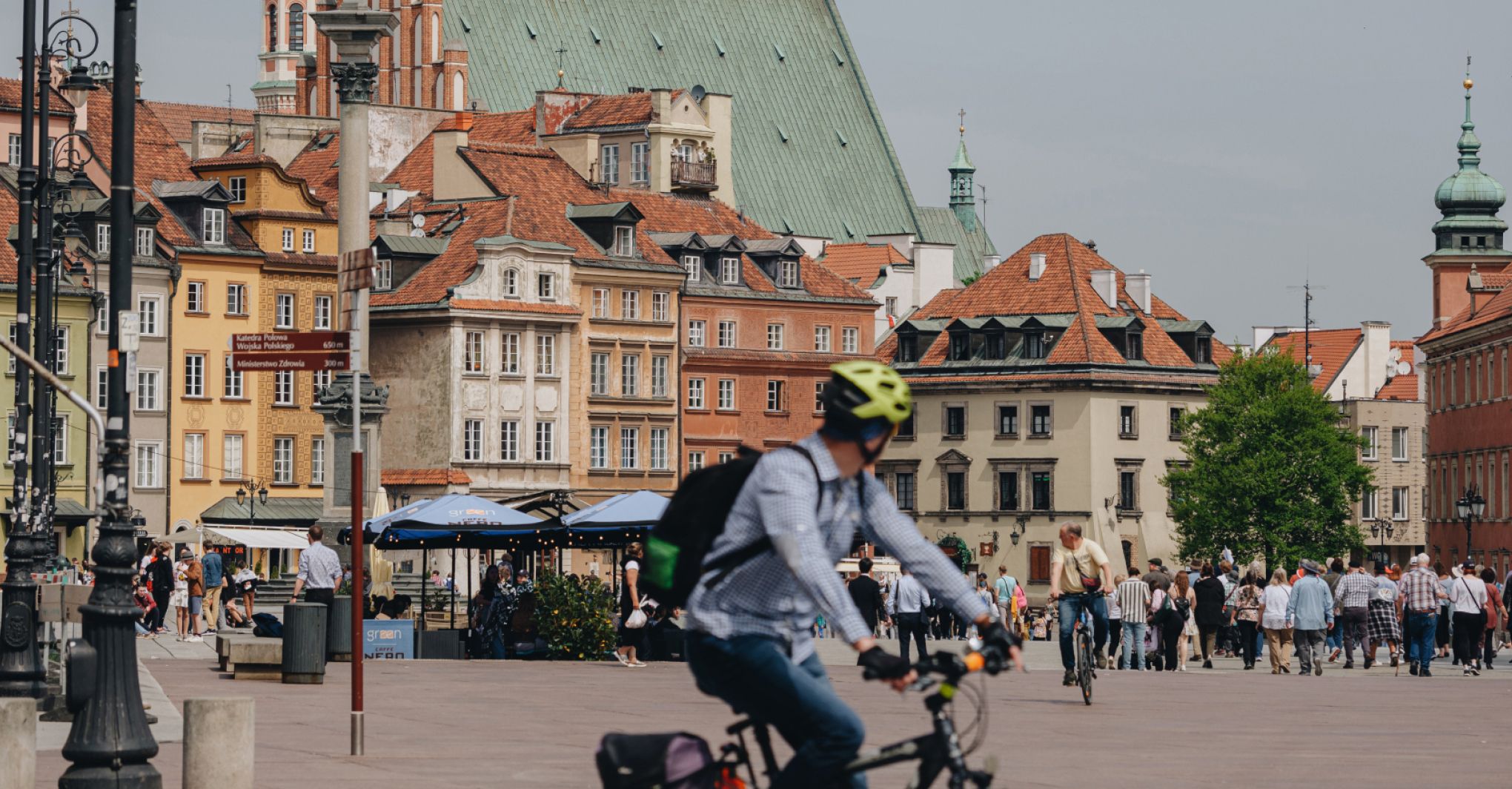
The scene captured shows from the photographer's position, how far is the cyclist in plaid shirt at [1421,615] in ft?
119

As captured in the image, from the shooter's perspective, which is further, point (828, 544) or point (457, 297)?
point (457, 297)

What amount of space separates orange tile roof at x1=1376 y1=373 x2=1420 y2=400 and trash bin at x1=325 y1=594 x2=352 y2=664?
101 meters

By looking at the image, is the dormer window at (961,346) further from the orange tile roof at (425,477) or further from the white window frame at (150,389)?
the white window frame at (150,389)

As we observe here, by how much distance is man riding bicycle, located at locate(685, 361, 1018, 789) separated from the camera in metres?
Answer: 9.68

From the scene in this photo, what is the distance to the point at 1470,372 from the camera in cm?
9888

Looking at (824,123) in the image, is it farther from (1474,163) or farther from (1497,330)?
(1497,330)

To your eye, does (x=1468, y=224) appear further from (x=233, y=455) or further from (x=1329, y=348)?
(x=233, y=455)

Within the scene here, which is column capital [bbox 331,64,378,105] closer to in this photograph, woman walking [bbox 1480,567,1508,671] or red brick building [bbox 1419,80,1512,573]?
woman walking [bbox 1480,567,1508,671]

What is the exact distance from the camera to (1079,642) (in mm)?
26438

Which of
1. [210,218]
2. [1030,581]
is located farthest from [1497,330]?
[210,218]

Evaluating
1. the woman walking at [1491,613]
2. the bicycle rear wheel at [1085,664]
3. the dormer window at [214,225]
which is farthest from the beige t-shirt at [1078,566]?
the dormer window at [214,225]

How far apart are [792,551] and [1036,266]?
10022 cm

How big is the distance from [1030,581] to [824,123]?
119 ft

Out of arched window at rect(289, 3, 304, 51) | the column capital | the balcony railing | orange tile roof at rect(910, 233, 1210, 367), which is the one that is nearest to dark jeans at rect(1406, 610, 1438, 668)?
the column capital
